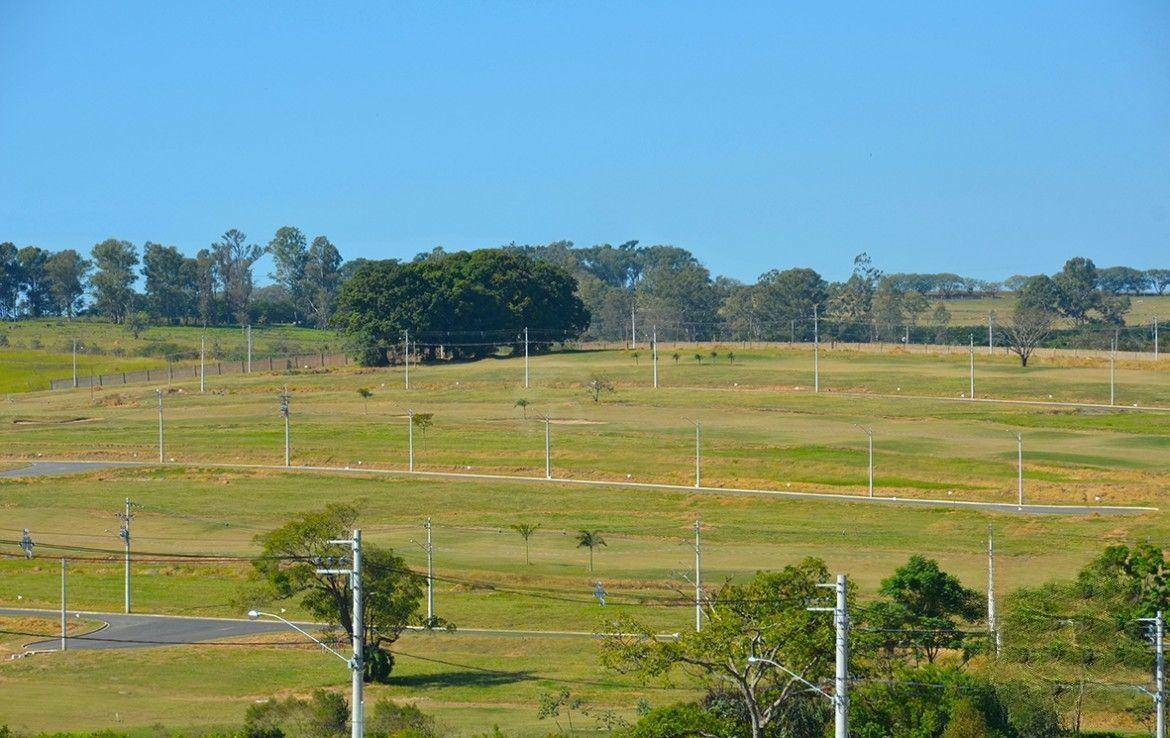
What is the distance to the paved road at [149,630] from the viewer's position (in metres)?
62.0

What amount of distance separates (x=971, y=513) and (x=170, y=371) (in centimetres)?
12108

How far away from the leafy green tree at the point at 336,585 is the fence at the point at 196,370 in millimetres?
120387

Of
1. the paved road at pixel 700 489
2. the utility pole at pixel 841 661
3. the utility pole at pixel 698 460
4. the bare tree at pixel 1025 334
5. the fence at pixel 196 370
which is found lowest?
the paved road at pixel 700 489

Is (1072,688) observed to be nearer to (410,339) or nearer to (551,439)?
(551,439)

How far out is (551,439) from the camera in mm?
120062

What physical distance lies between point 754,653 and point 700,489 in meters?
59.5

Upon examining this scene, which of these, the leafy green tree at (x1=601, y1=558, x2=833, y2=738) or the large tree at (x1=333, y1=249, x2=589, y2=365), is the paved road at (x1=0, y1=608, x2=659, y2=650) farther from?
the large tree at (x1=333, y1=249, x2=589, y2=365)

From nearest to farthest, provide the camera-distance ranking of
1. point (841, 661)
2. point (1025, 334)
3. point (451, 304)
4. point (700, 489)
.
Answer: point (841, 661) → point (700, 489) → point (1025, 334) → point (451, 304)

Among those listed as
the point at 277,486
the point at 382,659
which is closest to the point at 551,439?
the point at 277,486

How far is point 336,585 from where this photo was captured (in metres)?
60.8

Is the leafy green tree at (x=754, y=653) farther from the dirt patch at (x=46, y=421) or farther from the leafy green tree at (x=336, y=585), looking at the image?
the dirt patch at (x=46, y=421)

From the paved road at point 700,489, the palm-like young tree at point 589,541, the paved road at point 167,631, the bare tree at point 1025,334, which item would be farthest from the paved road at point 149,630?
the bare tree at point 1025,334

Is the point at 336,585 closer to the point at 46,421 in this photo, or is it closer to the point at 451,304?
the point at 46,421

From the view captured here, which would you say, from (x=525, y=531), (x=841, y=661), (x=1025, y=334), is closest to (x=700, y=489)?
(x=525, y=531)
